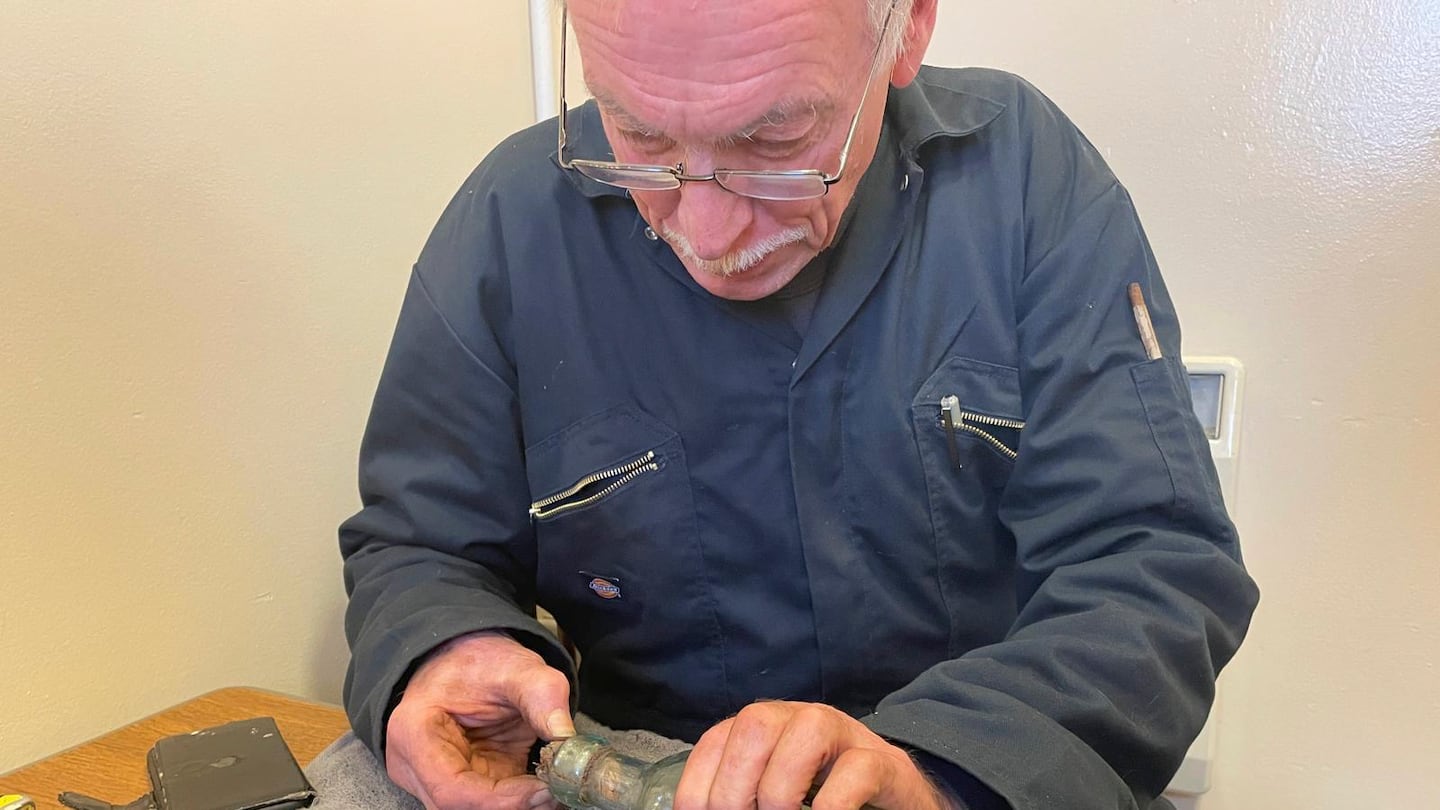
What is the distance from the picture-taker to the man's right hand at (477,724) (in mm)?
754

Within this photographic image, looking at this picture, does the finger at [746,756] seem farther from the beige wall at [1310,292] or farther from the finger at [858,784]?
the beige wall at [1310,292]

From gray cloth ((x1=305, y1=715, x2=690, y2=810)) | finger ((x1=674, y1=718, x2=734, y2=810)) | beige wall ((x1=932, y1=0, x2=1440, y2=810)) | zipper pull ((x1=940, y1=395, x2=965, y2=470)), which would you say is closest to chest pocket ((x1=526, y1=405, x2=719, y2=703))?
gray cloth ((x1=305, y1=715, x2=690, y2=810))

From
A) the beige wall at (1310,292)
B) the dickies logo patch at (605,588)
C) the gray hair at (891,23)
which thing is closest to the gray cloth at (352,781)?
the dickies logo patch at (605,588)

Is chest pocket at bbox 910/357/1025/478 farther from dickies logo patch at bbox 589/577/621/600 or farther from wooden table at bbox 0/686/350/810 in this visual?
wooden table at bbox 0/686/350/810

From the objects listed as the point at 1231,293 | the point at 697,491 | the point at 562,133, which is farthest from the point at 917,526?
the point at 1231,293

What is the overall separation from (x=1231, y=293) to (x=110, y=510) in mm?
1175

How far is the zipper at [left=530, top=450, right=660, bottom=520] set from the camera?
94 cm

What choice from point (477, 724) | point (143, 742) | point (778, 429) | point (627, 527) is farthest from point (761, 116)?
point (143, 742)

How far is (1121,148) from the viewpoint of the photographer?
125 centimetres

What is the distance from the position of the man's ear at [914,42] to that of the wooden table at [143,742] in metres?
0.74

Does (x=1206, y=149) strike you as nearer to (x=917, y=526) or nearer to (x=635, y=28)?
(x=917, y=526)

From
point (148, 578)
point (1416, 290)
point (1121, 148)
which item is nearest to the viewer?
point (148, 578)

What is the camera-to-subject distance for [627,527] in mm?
951

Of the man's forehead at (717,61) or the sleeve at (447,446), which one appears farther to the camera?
the sleeve at (447,446)
